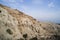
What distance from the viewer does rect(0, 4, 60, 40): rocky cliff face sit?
14.3 meters

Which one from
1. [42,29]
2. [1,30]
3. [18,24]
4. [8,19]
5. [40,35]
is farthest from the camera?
[42,29]

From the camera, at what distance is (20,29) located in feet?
54.2

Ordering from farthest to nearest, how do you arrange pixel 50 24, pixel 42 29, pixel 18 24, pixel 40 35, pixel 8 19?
pixel 50 24 → pixel 42 29 → pixel 40 35 → pixel 18 24 → pixel 8 19

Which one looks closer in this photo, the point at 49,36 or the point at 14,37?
the point at 14,37

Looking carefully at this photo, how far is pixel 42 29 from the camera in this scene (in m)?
20.0

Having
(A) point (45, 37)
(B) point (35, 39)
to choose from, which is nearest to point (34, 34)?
(B) point (35, 39)

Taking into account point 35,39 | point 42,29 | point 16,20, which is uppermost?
point 16,20

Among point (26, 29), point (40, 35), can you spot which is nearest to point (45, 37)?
point (40, 35)

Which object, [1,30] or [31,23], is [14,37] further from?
[31,23]

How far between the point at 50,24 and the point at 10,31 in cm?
1026

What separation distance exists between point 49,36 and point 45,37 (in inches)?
44.0

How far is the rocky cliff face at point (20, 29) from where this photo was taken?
46.9 ft

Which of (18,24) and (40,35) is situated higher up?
(18,24)

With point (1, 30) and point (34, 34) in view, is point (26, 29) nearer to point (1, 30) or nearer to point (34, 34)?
point (34, 34)
